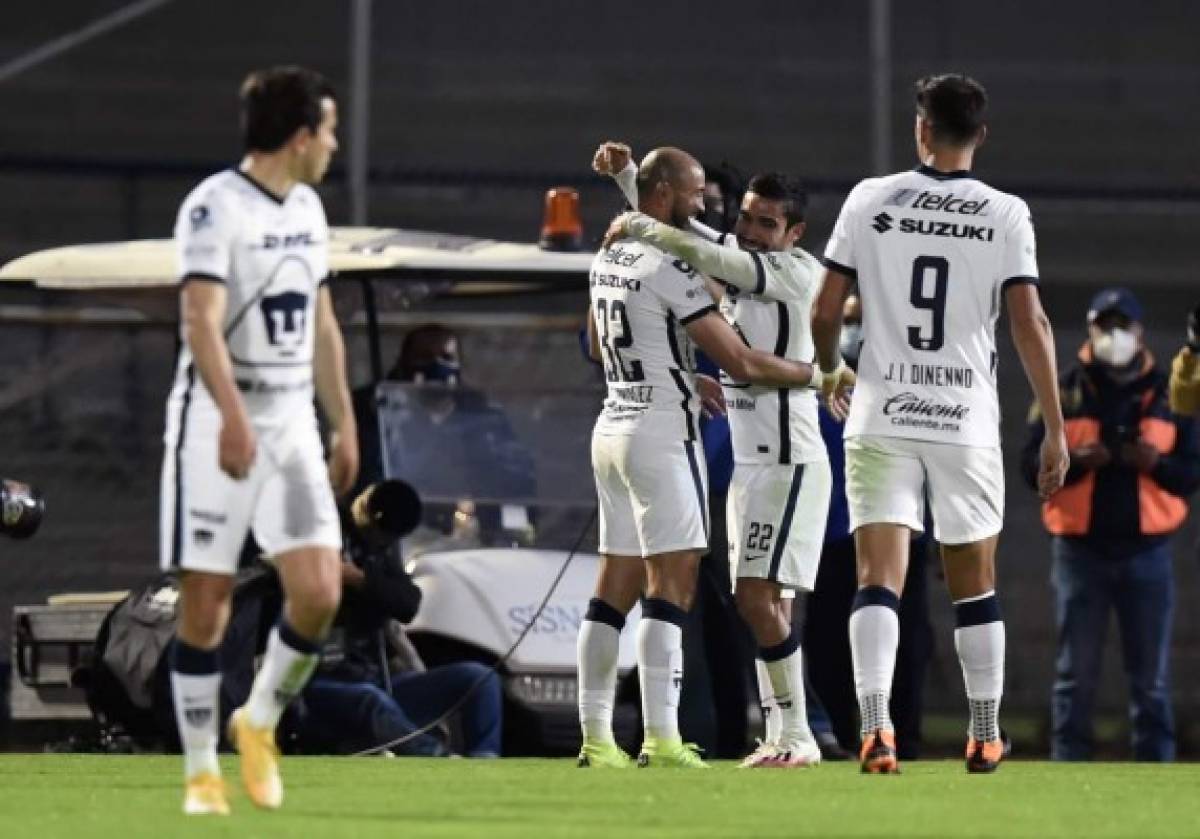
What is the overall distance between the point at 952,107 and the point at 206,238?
2.78 meters

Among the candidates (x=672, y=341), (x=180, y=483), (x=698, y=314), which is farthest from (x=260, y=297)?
(x=672, y=341)

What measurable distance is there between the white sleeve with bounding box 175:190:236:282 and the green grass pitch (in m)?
1.34

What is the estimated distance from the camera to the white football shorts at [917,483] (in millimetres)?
10492

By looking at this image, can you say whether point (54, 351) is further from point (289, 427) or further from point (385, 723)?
point (289, 427)

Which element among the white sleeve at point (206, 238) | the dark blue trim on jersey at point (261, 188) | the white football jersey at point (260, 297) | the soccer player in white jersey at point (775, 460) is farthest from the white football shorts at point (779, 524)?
the white sleeve at point (206, 238)

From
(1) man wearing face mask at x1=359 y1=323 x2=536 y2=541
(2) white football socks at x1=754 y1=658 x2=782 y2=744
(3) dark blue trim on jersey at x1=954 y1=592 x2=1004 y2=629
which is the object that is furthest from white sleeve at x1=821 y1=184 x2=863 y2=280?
(1) man wearing face mask at x1=359 y1=323 x2=536 y2=541

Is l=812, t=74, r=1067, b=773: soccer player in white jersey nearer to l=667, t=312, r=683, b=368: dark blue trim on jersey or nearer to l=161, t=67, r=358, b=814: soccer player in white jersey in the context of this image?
l=667, t=312, r=683, b=368: dark blue trim on jersey

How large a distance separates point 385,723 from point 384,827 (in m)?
4.75

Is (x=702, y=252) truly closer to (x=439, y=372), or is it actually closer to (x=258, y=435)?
(x=258, y=435)

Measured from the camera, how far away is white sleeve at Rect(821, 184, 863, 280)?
10.5 metres

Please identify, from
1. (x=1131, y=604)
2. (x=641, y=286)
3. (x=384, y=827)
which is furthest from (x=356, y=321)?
(x=384, y=827)

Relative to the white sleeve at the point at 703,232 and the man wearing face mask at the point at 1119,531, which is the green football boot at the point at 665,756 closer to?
the white sleeve at the point at 703,232

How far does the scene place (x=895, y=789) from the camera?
9.98 metres

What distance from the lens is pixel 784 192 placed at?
1155 cm
